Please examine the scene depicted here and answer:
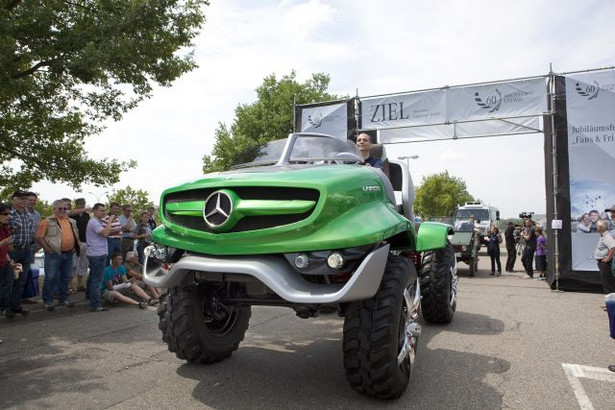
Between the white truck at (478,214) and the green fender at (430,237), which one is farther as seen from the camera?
the white truck at (478,214)

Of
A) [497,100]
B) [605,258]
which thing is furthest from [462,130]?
[605,258]

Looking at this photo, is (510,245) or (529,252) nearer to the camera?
(529,252)

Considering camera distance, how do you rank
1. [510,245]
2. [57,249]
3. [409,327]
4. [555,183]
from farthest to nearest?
[510,245] < [555,183] < [57,249] < [409,327]

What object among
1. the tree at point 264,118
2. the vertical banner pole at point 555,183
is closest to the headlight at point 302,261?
the vertical banner pole at point 555,183

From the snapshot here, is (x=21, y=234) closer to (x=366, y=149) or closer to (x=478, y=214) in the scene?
(x=366, y=149)

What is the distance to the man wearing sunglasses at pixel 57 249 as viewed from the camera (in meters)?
6.94

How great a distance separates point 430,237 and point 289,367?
2184mm

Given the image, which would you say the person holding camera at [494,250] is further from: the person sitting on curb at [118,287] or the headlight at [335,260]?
the headlight at [335,260]

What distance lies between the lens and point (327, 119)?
536 inches

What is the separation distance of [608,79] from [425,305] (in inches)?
308

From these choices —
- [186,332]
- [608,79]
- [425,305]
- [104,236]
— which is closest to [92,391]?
[186,332]

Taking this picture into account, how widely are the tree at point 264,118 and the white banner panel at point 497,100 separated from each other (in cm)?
2063

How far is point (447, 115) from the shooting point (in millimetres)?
12117

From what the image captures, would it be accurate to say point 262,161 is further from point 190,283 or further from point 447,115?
point 447,115
